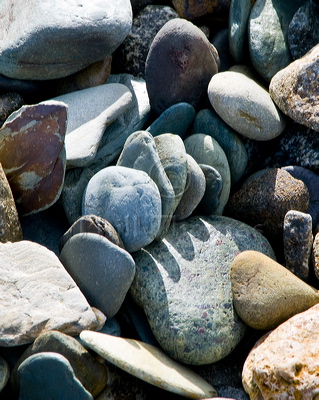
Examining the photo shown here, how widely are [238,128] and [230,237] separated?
0.71 meters

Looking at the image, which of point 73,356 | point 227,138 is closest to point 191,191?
point 227,138

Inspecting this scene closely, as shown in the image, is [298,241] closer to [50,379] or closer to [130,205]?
[130,205]

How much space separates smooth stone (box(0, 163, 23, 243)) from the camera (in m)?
2.62

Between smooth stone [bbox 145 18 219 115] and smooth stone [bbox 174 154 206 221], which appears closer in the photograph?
smooth stone [bbox 174 154 206 221]

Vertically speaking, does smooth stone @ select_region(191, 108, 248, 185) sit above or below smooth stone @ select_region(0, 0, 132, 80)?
below

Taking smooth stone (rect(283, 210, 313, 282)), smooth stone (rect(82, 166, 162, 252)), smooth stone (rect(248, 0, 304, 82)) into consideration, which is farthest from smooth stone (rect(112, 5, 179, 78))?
smooth stone (rect(283, 210, 313, 282))

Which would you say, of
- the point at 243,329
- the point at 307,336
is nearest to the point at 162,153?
the point at 243,329

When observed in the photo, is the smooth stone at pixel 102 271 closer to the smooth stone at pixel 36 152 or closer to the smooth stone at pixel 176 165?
the smooth stone at pixel 36 152

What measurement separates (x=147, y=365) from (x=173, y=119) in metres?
1.54

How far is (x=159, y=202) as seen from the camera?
107 inches

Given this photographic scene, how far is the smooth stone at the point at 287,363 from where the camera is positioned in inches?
81.7

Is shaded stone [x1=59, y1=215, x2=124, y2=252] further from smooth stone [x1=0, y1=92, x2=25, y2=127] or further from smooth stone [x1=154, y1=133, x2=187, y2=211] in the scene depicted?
smooth stone [x1=0, y1=92, x2=25, y2=127]

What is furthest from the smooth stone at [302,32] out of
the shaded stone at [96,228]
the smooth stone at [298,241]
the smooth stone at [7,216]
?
the smooth stone at [7,216]

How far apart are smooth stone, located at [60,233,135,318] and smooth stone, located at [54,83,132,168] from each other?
59cm
